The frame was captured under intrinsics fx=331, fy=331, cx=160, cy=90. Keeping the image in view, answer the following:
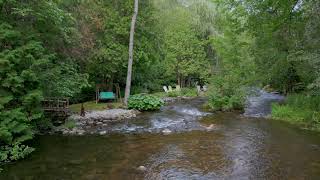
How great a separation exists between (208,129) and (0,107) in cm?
857

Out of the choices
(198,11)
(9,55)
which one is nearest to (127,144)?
(9,55)

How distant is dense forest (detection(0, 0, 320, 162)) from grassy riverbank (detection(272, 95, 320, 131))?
57 mm

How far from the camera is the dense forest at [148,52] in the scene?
1071cm

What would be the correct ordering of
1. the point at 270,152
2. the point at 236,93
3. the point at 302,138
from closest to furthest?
1. the point at 270,152
2. the point at 302,138
3. the point at 236,93

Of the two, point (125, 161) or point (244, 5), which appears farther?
point (244, 5)

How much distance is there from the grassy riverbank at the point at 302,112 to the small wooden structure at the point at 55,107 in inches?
424

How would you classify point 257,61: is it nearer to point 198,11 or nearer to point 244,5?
point 244,5

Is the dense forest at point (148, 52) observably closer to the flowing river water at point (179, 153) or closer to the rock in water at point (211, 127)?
the flowing river water at point (179, 153)

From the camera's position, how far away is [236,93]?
70.6 ft

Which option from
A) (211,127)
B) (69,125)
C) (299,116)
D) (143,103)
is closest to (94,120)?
(69,125)

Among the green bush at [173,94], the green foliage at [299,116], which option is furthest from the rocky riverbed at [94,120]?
the green bush at [173,94]

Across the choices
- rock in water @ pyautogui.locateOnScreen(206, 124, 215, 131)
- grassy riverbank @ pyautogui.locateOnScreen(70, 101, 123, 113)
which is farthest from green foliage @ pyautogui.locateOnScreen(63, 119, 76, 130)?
rock in water @ pyautogui.locateOnScreen(206, 124, 215, 131)

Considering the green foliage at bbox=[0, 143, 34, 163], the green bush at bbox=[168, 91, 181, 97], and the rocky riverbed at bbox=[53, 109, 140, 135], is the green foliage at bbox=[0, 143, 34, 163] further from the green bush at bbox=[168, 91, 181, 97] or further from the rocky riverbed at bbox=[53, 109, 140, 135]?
the green bush at bbox=[168, 91, 181, 97]

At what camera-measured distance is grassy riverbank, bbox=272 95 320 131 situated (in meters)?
15.4
